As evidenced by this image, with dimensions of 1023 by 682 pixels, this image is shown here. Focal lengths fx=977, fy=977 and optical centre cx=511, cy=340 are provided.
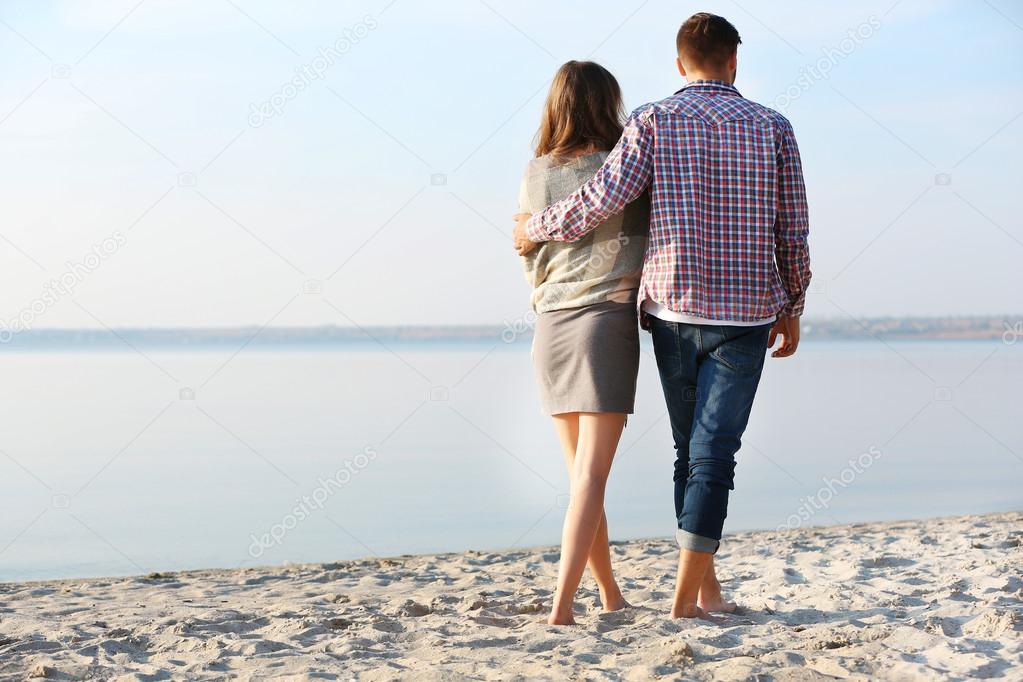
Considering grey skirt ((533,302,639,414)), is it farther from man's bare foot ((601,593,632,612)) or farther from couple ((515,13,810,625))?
man's bare foot ((601,593,632,612))

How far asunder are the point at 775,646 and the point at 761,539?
224 centimetres

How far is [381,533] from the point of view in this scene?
526cm

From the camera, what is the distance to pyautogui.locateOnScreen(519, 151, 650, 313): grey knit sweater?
267cm

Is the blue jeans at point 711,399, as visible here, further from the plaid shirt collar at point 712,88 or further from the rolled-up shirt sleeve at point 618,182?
the plaid shirt collar at point 712,88

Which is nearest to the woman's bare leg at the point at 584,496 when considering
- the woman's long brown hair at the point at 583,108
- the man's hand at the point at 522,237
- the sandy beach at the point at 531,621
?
the sandy beach at the point at 531,621

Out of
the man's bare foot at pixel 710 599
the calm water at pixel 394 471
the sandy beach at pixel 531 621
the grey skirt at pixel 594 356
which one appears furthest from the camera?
the calm water at pixel 394 471

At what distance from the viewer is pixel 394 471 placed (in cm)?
710

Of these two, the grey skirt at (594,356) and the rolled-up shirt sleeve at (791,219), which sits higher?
the rolled-up shirt sleeve at (791,219)

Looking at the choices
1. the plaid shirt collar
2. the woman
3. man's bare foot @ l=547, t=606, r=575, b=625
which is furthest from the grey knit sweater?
man's bare foot @ l=547, t=606, r=575, b=625

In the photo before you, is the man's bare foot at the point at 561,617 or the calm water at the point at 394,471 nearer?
the man's bare foot at the point at 561,617

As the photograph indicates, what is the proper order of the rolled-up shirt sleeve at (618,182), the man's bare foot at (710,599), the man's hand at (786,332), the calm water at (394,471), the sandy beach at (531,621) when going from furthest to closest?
1. the calm water at (394,471)
2. the man's bare foot at (710,599)
3. the man's hand at (786,332)
4. the rolled-up shirt sleeve at (618,182)
5. the sandy beach at (531,621)

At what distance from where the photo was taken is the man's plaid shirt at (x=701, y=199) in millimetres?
2545

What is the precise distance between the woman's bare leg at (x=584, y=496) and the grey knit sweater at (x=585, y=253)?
1.10ft

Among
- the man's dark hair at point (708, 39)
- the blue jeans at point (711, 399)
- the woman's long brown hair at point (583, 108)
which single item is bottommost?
the blue jeans at point (711, 399)
